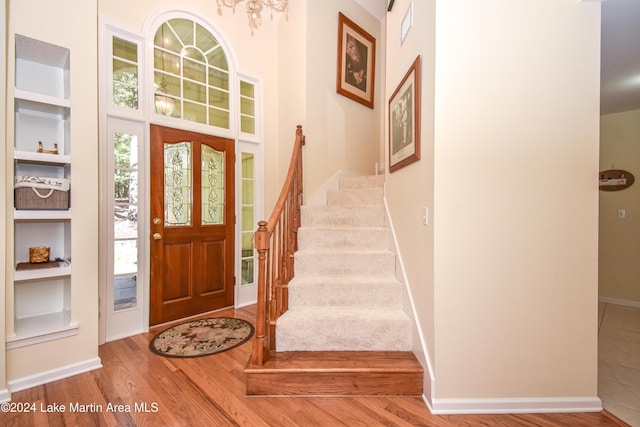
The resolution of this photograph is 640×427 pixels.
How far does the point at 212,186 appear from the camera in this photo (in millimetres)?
3348

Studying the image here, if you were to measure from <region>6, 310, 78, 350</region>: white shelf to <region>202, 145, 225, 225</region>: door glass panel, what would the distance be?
1.45 m

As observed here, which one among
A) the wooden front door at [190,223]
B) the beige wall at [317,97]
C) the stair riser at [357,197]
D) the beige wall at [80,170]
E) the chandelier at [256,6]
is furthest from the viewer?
the beige wall at [317,97]

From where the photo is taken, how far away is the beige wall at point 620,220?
3.80 metres

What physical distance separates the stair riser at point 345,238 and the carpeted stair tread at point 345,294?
0.52 meters

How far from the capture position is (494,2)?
1664mm

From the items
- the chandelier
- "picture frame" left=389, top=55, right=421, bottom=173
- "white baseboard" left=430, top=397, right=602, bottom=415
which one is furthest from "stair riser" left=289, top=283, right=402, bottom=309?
the chandelier

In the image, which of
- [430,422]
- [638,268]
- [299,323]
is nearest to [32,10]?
[299,323]

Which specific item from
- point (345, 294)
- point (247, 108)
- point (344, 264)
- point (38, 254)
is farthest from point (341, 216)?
point (38, 254)

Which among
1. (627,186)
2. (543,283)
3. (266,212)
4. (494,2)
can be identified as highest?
(494,2)

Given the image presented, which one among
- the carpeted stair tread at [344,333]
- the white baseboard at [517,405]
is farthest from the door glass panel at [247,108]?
the white baseboard at [517,405]

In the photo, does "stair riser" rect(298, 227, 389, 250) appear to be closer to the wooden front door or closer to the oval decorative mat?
the oval decorative mat

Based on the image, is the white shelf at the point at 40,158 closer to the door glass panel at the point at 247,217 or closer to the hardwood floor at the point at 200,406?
the hardwood floor at the point at 200,406

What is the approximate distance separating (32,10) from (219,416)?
9.36 ft

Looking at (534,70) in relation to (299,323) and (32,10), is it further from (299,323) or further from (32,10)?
(32,10)
